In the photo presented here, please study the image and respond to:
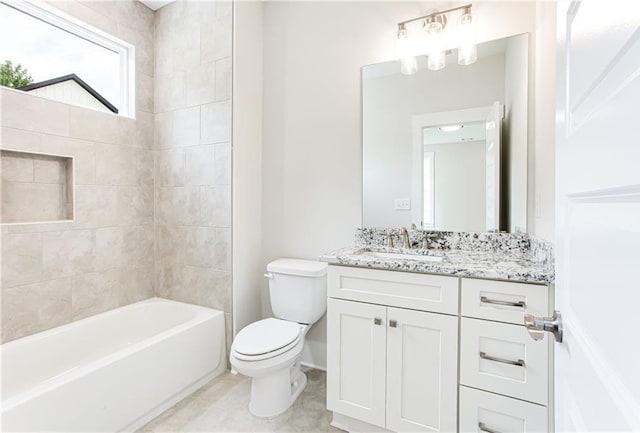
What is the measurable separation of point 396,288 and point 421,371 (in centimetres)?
37

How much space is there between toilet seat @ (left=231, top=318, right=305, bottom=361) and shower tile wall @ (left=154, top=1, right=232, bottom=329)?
0.48 metres

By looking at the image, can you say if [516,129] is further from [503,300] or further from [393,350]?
[393,350]

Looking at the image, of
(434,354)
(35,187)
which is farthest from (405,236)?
(35,187)

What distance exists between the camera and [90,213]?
211 cm

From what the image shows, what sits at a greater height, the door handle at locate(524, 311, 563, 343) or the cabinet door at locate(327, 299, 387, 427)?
the door handle at locate(524, 311, 563, 343)

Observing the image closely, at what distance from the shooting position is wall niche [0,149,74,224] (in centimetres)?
175

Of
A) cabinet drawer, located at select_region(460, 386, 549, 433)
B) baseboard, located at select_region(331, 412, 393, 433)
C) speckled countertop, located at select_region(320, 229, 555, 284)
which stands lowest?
baseboard, located at select_region(331, 412, 393, 433)

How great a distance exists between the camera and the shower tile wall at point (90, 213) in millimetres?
1762


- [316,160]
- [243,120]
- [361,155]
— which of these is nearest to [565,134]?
[361,155]

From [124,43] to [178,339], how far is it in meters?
2.18

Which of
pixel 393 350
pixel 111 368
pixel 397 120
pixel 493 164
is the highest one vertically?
pixel 397 120

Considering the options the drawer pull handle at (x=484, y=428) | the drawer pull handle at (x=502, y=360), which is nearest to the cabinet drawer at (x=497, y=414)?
the drawer pull handle at (x=484, y=428)

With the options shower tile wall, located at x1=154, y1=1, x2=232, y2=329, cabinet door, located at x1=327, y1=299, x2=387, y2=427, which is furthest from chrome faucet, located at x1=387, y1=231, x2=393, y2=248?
shower tile wall, located at x1=154, y1=1, x2=232, y2=329

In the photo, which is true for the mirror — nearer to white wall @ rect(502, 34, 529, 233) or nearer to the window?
white wall @ rect(502, 34, 529, 233)
